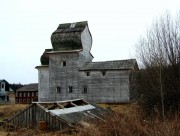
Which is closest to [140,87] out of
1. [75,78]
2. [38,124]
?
[38,124]

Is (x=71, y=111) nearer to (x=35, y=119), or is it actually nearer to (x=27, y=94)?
(x=35, y=119)

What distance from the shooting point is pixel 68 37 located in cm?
3919

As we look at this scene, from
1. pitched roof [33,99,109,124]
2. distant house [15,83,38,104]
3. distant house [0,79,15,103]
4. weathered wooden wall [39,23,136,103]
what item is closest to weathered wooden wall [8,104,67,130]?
pitched roof [33,99,109,124]

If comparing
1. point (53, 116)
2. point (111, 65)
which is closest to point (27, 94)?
point (111, 65)

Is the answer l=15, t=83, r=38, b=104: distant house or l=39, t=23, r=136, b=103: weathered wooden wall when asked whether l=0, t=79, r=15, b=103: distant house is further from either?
l=39, t=23, r=136, b=103: weathered wooden wall

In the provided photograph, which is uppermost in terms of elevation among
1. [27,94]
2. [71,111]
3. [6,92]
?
[6,92]

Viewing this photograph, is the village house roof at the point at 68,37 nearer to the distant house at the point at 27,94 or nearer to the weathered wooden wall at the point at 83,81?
the weathered wooden wall at the point at 83,81

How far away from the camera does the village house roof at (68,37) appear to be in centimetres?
3891

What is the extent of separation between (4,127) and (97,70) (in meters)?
18.3

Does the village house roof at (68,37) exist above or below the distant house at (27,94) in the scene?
above

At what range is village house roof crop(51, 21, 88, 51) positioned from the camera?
128 feet

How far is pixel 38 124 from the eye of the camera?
60.4 ft

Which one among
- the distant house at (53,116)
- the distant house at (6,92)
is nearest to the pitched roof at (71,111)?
the distant house at (53,116)

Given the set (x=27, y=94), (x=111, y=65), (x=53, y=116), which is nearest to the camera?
(x=53, y=116)
